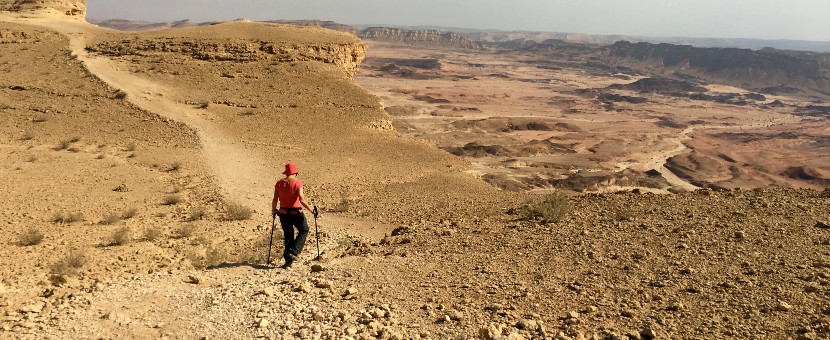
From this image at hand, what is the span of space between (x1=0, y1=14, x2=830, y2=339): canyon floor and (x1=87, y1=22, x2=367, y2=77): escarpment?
0.09 metres

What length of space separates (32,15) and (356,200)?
89.5 feet

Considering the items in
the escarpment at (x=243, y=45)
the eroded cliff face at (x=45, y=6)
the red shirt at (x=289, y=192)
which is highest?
the eroded cliff face at (x=45, y=6)

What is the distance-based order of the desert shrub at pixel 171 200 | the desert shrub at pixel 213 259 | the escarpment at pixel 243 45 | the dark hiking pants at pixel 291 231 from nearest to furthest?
1. the dark hiking pants at pixel 291 231
2. the desert shrub at pixel 213 259
3. the desert shrub at pixel 171 200
4. the escarpment at pixel 243 45

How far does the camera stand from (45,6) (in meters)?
31.7

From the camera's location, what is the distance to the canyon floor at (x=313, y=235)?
519 centimetres

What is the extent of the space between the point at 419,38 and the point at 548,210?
17989 centimetres

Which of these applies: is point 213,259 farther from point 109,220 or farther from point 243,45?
point 243,45

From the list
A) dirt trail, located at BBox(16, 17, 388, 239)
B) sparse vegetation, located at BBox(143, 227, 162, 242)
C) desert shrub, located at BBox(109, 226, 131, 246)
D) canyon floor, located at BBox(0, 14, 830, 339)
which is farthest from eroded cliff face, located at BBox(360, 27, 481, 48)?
desert shrub, located at BBox(109, 226, 131, 246)

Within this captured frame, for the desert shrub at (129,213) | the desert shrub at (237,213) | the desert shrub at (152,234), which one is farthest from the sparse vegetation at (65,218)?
the desert shrub at (237,213)

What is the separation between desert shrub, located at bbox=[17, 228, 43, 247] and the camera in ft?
28.3

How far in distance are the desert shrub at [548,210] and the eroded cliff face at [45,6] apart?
108 ft

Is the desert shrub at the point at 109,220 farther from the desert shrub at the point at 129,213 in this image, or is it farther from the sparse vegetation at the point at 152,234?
the sparse vegetation at the point at 152,234

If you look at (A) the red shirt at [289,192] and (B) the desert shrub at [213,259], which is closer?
(A) the red shirt at [289,192]

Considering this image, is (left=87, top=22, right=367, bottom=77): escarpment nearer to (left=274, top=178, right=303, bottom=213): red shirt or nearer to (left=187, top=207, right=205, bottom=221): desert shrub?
(left=187, top=207, right=205, bottom=221): desert shrub
